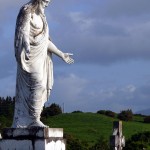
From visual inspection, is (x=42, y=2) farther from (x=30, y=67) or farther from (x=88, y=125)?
(x=88, y=125)

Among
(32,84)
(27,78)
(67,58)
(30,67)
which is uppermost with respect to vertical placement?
(67,58)

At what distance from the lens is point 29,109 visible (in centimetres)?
1243

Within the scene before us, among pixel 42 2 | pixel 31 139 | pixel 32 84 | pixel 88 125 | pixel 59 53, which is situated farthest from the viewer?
pixel 88 125

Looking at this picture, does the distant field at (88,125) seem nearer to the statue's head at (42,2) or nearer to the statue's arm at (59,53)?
the statue's arm at (59,53)

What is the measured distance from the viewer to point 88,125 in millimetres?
89250

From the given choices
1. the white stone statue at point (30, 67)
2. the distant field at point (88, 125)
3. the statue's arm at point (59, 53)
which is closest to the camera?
the white stone statue at point (30, 67)

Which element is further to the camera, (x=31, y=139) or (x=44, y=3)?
(x=44, y=3)

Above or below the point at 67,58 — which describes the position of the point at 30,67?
below

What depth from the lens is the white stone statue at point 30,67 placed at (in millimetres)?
12430

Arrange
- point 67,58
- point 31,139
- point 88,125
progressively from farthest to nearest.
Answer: point 88,125 < point 67,58 < point 31,139

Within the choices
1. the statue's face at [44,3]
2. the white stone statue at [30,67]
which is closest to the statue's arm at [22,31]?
the white stone statue at [30,67]

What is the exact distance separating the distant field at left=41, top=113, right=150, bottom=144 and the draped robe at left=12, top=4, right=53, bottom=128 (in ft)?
210

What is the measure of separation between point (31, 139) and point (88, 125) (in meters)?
77.5

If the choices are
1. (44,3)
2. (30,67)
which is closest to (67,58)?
(30,67)
